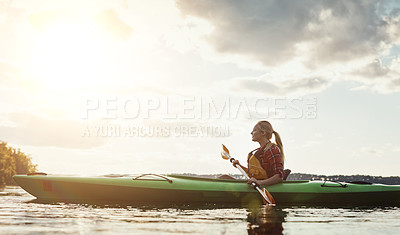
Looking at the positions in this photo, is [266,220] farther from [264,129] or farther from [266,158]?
[264,129]

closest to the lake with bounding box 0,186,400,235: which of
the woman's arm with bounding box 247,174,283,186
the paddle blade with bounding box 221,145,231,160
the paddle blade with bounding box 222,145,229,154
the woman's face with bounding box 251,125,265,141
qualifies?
the woman's arm with bounding box 247,174,283,186

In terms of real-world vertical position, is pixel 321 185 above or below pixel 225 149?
below

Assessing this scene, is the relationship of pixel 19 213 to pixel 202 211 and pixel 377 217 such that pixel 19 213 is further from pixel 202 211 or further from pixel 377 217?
pixel 377 217

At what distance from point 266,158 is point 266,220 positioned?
186 cm

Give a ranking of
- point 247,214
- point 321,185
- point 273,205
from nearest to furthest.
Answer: point 247,214 < point 273,205 < point 321,185

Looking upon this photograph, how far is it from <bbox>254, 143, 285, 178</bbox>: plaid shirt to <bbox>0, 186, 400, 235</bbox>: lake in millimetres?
640

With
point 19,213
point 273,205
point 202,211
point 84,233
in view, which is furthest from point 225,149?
point 84,233

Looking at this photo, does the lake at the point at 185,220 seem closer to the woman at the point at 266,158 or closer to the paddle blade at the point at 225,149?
the woman at the point at 266,158

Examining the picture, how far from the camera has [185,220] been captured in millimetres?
5160

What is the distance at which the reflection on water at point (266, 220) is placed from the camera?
434 centimetres

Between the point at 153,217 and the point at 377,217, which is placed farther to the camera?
the point at 377,217

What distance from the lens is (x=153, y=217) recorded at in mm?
5406

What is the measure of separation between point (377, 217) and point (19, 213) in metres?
5.18

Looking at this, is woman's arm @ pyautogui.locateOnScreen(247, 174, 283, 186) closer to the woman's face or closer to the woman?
the woman
